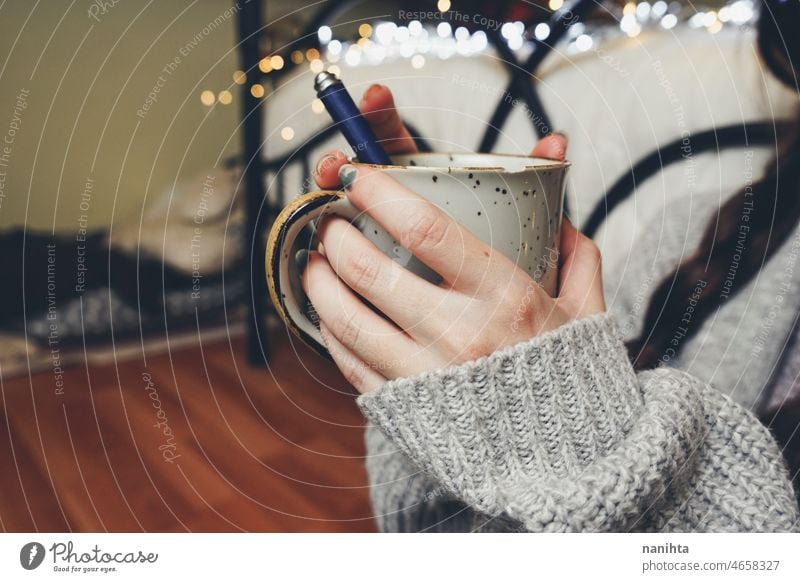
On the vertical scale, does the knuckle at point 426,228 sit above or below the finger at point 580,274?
above

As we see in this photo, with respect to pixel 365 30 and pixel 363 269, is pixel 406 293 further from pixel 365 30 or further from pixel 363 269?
pixel 365 30

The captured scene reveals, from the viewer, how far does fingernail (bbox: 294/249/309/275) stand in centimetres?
21

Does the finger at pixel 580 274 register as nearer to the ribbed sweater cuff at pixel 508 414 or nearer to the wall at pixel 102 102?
the ribbed sweater cuff at pixel 508 414

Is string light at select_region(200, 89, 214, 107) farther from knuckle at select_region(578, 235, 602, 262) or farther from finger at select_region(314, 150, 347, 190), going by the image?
knuckle at select_region(578, 235, 602, 262)

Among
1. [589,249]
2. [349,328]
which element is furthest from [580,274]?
[349,328]

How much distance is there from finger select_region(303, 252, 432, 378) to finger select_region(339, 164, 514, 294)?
3 centimetres

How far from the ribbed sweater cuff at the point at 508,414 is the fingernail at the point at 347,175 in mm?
80

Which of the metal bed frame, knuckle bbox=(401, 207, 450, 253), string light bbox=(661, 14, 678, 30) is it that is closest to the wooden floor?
the metal bed frame

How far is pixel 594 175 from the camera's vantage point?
13.4 inches

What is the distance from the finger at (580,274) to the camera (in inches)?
9.9

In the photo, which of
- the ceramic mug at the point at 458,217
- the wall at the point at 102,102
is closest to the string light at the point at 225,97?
the wall at the point at 102,102

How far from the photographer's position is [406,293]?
0.21 m

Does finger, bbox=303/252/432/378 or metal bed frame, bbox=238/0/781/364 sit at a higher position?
metal bed frame, bbox=238/0/781/364
